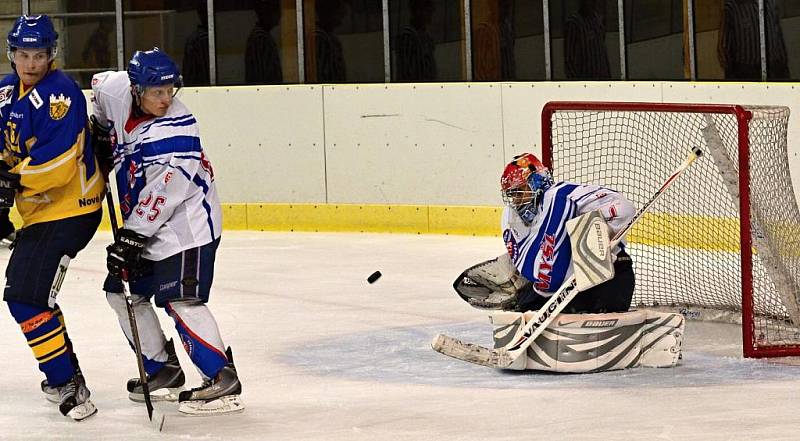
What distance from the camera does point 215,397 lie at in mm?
4477

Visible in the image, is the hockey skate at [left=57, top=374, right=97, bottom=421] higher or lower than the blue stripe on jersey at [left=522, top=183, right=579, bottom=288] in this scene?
lower

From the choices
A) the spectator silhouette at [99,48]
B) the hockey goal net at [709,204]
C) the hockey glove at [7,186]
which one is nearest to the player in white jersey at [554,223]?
the hockey goal net at [709,204]

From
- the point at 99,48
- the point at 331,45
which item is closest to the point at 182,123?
the point at 331,45

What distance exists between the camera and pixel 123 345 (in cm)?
585

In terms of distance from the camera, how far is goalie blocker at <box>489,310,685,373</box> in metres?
5.04

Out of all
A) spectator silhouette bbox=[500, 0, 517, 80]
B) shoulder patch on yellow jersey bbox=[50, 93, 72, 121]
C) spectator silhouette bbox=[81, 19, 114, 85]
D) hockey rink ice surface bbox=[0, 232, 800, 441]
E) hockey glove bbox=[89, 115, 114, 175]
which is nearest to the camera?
hockey rink ice surface bbox=[0, 232, 800, 441]

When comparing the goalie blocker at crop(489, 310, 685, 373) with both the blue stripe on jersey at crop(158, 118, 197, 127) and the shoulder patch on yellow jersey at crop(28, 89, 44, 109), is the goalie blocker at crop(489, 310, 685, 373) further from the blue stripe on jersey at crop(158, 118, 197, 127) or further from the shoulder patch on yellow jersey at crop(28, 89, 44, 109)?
the shoulder patch on yellow jersey at crop(28, 89, 44, 109)

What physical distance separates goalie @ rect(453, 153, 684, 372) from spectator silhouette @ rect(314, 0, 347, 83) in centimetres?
545

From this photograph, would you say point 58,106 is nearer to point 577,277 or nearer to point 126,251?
point 126,251

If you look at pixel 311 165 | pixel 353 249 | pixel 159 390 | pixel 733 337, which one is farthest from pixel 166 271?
pixel 311 165

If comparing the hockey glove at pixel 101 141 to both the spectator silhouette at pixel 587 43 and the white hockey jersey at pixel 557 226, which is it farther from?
the spectator silhouette at pixel 587 43

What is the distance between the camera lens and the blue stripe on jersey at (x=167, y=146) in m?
4.34

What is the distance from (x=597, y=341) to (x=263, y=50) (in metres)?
6.44

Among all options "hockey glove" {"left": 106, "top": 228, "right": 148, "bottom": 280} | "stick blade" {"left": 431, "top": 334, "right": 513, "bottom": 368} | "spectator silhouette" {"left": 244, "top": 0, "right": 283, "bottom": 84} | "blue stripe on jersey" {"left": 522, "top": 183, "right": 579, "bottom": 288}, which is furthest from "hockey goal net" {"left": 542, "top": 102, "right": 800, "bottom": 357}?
"spectator silhouette" {"left": 244, "top": 0, "right": 283, "bottom": 84}
